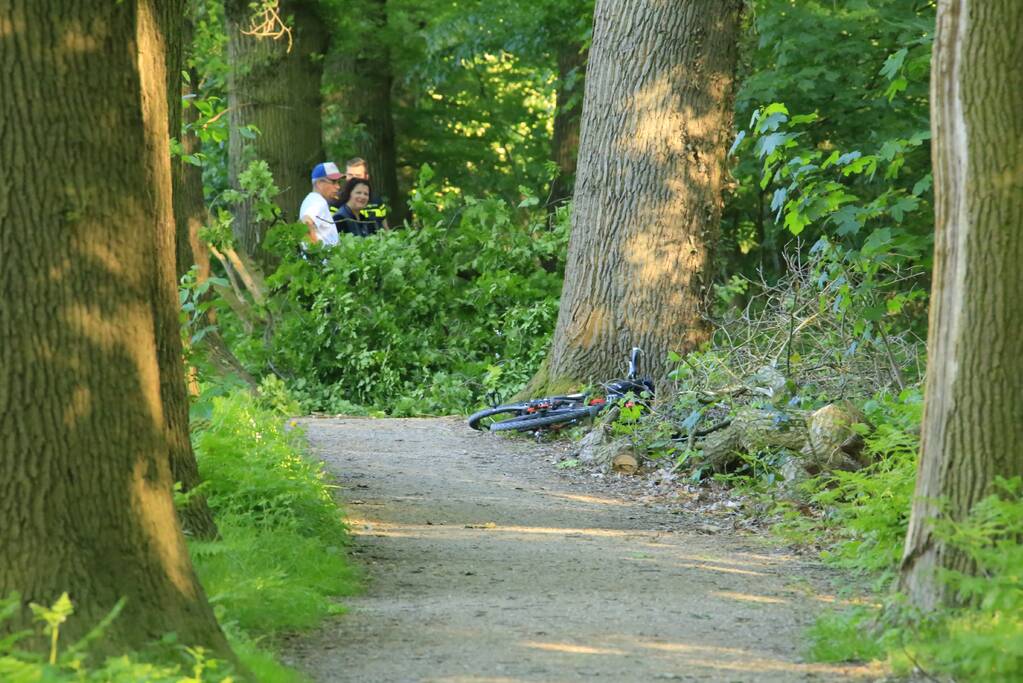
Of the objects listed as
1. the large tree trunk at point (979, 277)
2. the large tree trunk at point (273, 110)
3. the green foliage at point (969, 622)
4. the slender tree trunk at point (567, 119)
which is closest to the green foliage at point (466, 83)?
the slender tree trunk at point (567, 119)

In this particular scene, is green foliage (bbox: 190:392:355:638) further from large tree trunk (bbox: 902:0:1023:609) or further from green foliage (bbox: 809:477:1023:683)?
large tree trunk (bbox: 902:0:1023:609)

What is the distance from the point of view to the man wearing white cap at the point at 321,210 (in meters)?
16.8

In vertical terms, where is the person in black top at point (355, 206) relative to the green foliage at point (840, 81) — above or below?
below

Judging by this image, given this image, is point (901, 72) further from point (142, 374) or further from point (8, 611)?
point (8, 611)

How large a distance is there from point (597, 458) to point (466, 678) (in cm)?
562

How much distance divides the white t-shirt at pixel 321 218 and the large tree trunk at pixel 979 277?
1163 centimetres

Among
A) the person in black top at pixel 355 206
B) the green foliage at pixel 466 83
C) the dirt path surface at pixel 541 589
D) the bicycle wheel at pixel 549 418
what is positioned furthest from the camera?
the green foliage at pixel 466 83

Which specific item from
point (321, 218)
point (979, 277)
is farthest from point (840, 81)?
point (979, 277)

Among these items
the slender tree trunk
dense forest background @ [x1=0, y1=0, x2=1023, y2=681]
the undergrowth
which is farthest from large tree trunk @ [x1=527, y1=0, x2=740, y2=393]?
the slender tree trunk

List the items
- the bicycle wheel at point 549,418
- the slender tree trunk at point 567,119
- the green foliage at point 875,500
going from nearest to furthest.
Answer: the green foliage at point 875,500
the bicycle wheel at point 549,418
the slender tree trunk at point 567,119

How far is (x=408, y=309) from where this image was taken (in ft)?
52.0

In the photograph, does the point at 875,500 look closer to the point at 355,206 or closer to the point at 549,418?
the point at 549,418

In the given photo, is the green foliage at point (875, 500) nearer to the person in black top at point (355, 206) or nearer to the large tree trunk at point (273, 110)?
the person in black top at point (355, 206)

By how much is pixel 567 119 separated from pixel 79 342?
766 inches
